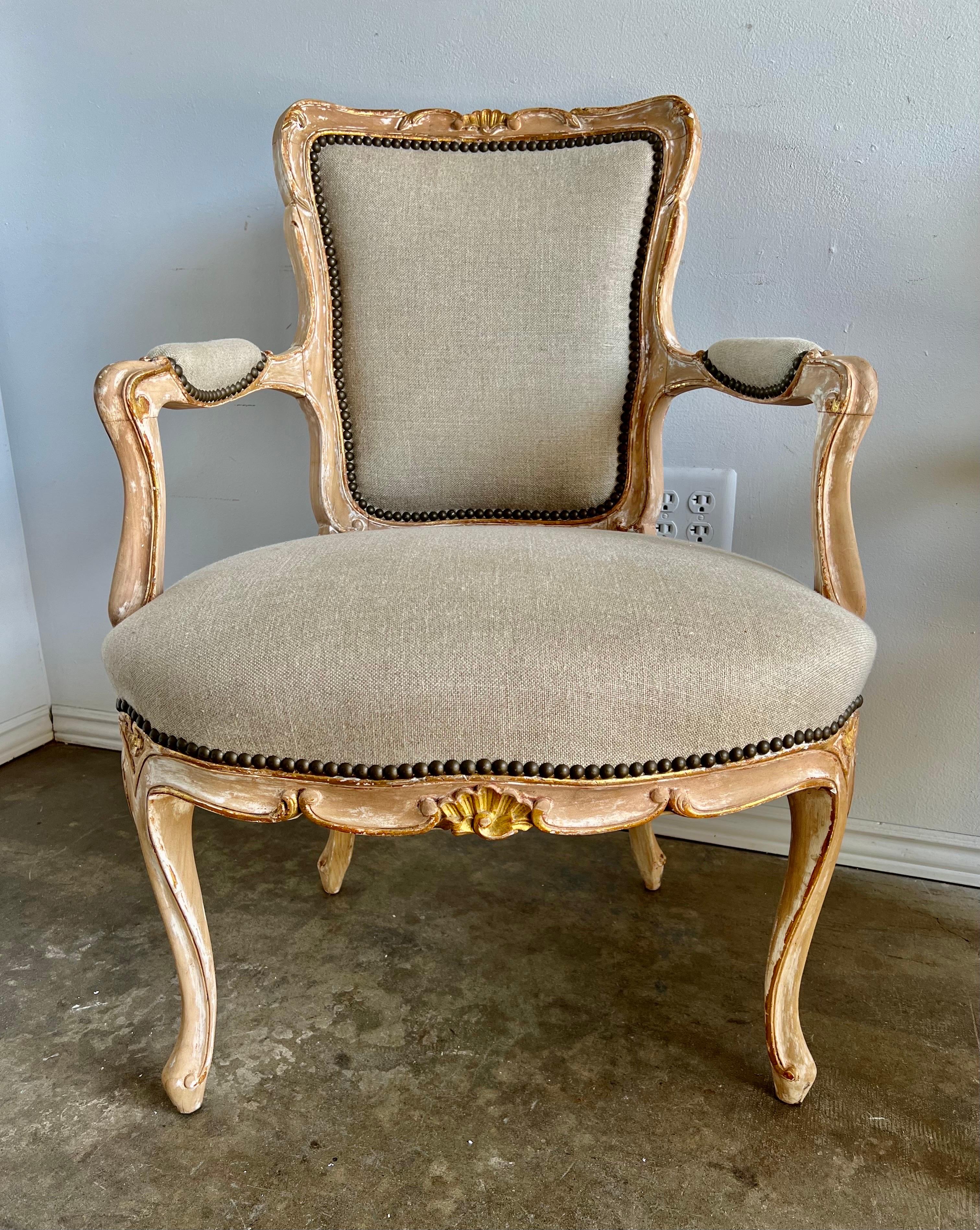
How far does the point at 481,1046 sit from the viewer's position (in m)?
0.96

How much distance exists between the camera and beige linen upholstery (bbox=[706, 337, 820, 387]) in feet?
2.78

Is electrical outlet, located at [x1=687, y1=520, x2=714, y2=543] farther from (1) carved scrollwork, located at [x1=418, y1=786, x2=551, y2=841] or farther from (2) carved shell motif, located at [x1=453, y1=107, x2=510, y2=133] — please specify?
(1) carved scrollwork, located at [x1=418, y1=786, x2=551, y2=841]

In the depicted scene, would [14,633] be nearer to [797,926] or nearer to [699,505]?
[699,505]

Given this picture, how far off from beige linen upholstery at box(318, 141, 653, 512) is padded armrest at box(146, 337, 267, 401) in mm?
167

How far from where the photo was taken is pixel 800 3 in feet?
3.64

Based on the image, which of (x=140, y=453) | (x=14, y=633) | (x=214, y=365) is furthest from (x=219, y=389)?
(x=14, y=633)

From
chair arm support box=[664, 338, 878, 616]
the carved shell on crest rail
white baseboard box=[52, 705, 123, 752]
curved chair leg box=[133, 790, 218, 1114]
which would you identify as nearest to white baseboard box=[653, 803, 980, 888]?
chair arm support box=[664, 338, 878, 616]

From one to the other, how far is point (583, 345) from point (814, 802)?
585mm

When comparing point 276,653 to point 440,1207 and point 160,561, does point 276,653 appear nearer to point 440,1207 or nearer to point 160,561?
point 160,561

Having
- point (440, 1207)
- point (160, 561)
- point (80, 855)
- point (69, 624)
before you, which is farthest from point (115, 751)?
point (440, 1207)

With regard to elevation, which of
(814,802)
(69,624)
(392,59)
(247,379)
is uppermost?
(392,59)

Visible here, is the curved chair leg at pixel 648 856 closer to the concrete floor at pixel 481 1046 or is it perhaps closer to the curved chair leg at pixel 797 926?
the concrete floor at pixel 481 1046

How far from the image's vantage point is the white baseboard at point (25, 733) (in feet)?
5.47

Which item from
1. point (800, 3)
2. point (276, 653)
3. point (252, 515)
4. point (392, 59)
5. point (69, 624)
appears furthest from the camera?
point (69, 624)
